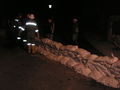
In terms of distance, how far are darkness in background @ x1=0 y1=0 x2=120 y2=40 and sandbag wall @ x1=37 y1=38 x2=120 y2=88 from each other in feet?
24.7

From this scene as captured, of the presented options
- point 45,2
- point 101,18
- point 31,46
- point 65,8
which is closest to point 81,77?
point 31,46

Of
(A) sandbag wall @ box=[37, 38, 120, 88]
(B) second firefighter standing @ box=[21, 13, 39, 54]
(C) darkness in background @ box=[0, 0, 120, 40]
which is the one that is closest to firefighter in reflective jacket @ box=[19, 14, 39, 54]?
(B) second firefighter standing @ box=[21, 13, 39, 54]

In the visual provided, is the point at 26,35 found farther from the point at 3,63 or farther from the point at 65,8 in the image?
the point at 65,8

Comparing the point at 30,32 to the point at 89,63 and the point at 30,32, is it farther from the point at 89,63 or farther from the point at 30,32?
the point at 89,63

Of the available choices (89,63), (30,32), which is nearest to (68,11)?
(30,32)

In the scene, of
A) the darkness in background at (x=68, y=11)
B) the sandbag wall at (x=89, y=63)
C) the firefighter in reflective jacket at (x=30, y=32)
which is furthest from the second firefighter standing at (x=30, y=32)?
the darkness in background at (x=68, y=11)

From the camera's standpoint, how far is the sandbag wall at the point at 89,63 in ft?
30.5

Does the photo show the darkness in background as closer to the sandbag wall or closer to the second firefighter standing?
the second firefighter standing

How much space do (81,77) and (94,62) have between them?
629mm

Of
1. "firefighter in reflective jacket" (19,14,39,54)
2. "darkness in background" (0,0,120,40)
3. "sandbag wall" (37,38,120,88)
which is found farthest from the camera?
"darkness in background" (0,0,120,40)

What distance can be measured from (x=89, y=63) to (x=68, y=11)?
77.0 feet

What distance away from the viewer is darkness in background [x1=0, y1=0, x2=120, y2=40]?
2255 centimetres

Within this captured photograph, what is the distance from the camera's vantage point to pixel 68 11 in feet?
110

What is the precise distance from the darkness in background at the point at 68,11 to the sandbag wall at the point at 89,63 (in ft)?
24.7
